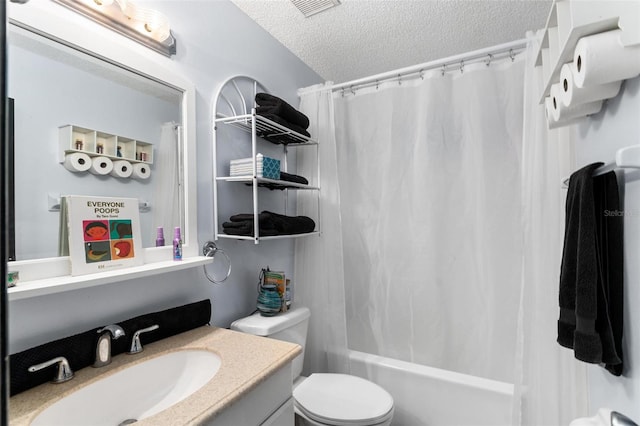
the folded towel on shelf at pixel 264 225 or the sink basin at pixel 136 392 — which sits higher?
the folded towel on shelf at pixel 264 225

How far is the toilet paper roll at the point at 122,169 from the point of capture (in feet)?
3.34

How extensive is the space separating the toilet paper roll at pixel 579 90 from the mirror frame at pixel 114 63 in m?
1.21

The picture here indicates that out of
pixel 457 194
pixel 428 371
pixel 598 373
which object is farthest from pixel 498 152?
pixel 428 371

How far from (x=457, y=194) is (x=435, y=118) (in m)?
0.47

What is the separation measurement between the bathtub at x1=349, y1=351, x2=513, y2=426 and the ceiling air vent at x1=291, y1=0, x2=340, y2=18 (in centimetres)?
197

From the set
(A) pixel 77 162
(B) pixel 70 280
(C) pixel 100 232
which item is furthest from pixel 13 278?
(A) pixel 77 162

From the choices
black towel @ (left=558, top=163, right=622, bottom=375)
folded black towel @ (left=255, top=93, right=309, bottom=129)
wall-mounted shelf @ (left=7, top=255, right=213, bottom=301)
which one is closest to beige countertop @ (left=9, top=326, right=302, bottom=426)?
wall-mounted shelf @ (left=7, top=255, right=213, bottom=301)

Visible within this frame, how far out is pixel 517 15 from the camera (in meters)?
1.54

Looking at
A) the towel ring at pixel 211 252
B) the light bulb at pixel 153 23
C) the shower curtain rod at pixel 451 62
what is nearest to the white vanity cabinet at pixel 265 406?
the towel ring at pixel 211 252

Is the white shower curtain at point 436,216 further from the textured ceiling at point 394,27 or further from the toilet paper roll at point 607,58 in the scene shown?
the toilet paper roll at point 607,58

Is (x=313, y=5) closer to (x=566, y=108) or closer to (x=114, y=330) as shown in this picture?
(x=566, y=108)

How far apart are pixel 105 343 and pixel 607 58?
4.78ft

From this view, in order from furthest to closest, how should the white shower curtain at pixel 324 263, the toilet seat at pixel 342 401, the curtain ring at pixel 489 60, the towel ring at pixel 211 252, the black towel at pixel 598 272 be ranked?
the white shower curtain at pixel 324 263 < the curtain ring at pixel 489 60 < the towel ring at pixel 211 252 < the toilet seat at pixel 342 401 < the black towel at pixel 598 272

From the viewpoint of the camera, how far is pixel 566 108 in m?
0.82
